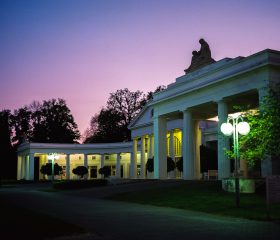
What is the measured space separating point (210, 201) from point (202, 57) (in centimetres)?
1993

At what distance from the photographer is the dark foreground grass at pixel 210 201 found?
17664mm

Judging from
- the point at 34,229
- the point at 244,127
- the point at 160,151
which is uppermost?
the point at 244,127

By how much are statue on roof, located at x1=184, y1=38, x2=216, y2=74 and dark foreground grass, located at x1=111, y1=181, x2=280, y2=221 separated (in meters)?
12.7

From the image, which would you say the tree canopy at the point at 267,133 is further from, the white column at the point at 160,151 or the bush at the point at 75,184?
the bush at the point at 75,184

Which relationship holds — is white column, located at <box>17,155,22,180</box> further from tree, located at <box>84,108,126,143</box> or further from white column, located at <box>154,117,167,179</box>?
white column, located at <box>154,117,167,179</box>

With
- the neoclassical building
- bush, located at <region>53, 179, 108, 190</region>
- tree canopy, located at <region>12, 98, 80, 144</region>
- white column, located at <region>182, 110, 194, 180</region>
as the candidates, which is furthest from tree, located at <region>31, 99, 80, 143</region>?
white column, located at <region>182, 110, 194, 180</region>

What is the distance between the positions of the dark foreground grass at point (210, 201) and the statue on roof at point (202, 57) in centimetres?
1265

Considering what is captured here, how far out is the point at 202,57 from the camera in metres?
39.4

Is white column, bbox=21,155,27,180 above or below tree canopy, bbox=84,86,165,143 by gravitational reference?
below

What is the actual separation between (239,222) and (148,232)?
434 centimetres

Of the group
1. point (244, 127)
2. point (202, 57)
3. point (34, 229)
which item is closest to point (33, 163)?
point (202, 57)

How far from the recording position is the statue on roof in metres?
38.9

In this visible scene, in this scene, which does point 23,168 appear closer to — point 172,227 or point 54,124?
point 54,124

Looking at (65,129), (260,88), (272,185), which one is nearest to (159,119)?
(260,88)
